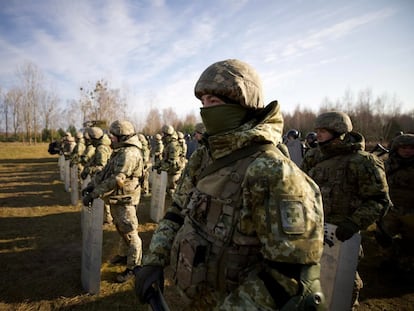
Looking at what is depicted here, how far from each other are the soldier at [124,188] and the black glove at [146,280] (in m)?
2.79

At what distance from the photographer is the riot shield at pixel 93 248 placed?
370 cm

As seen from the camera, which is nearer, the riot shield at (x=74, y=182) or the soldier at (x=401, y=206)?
the soldier at (x=401, y=206)

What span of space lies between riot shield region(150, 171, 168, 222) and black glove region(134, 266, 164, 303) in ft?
17.9

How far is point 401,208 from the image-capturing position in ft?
17.7

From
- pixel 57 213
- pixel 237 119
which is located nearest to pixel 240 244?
pixel 237 119

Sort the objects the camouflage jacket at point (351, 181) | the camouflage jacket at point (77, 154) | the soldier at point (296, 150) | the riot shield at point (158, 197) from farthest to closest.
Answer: the camouflage jacket at point (77, 154)
the soldier at point (296, 150)
the riot shield at point (158, 197)
the camouflage jacket at point (351, 181)

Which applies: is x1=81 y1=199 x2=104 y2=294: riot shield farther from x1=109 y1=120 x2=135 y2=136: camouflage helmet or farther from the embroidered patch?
the embroidered patch

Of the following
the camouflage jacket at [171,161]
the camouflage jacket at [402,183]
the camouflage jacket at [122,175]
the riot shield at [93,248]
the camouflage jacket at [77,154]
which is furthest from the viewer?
the camouflage jacket at [77,154]

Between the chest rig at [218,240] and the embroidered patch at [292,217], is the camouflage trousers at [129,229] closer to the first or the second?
the chest rig at [218,240]

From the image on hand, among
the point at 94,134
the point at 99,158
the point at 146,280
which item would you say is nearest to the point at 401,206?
the point at 146,280

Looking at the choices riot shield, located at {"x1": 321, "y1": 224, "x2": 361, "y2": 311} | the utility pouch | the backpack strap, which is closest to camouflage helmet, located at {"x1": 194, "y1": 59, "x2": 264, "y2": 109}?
the backpack strap

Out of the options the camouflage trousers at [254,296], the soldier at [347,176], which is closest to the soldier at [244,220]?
the camouflage trousers at [254,296]

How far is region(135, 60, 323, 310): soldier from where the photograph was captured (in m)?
1.27

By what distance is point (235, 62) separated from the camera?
175cm
